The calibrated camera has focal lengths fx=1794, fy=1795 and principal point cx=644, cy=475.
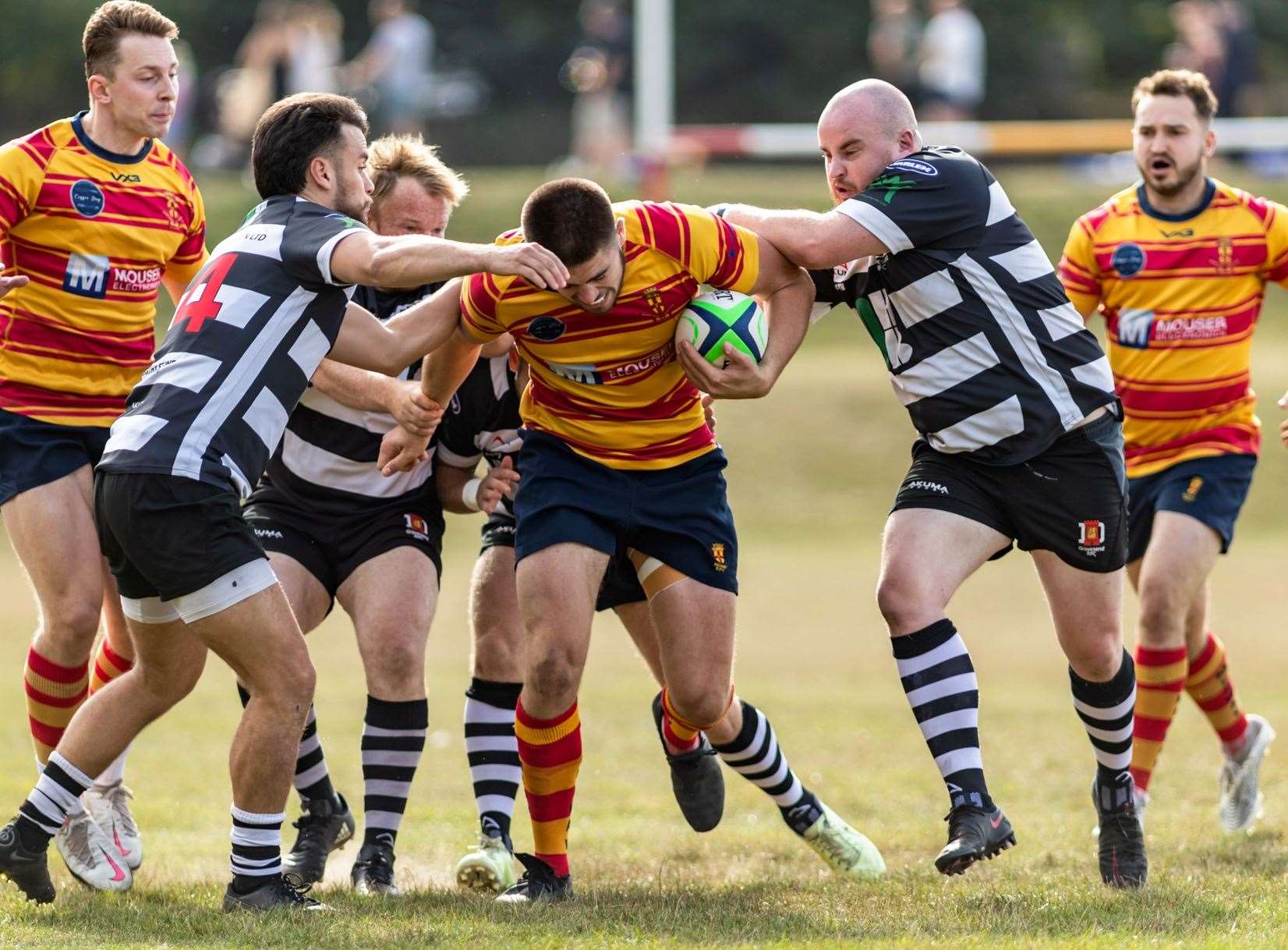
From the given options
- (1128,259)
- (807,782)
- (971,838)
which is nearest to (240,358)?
(971,838)

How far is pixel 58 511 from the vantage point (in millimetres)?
5992

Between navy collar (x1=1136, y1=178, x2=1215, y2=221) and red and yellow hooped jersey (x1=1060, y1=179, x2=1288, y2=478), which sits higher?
navy collar (x1=1136, y1=178, x2=1215, y2=221)

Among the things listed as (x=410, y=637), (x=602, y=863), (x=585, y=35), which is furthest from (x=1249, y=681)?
(x=585, y=35)

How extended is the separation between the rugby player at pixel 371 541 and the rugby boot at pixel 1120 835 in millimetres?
2263

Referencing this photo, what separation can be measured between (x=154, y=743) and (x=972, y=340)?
5684mm

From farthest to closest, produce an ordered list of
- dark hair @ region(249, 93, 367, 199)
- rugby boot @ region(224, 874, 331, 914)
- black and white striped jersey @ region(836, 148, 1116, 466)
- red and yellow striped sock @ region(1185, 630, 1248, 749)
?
1. red and yellow striped sock @ region(1185, 630, 1248, 749)
2. black and white striped jersey @ region(836, 148, 1116, 466)
3. dark hair @ region(249, 93, 367, 199)
4. rugby boot @ region(224, 874, 331, 914)

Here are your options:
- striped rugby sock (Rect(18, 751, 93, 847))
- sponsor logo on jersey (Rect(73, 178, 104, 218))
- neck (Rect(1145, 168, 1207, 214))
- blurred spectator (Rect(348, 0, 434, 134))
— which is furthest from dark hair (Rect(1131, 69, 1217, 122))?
blurred spectator (Rect(348, 0, 434, 134))

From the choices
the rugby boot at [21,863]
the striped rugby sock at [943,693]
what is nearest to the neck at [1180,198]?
the striped rugby sock at [943,693]

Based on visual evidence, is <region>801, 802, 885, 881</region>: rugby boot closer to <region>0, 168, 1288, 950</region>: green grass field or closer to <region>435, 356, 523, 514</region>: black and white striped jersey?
<region>0, 168, 1288, 950</region>: green grass field

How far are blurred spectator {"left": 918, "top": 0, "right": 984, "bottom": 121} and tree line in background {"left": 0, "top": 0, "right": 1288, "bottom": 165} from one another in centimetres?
817

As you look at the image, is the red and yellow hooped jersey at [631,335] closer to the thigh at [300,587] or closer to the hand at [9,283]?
the thigh at [300,587]

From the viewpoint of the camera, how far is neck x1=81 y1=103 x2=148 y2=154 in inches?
245

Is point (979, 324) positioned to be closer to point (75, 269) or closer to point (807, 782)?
point (75, 269)

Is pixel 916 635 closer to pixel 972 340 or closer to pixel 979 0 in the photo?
pixel 972 340
